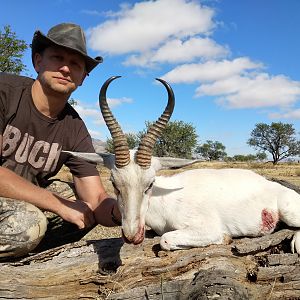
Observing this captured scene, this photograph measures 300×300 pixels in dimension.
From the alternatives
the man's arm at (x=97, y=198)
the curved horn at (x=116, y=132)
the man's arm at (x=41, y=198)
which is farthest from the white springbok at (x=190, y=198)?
the man's arm at (x=41, y=198)

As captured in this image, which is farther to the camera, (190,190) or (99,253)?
(190,190)

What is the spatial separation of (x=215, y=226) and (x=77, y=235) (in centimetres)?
218

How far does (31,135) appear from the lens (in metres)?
5.41

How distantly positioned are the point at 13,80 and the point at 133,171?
2081mm

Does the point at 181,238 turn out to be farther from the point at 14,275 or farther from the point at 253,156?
the point at 253,156

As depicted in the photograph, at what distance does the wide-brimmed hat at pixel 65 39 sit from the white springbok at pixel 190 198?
1.04 meters

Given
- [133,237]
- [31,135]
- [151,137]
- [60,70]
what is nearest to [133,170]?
[151,137]

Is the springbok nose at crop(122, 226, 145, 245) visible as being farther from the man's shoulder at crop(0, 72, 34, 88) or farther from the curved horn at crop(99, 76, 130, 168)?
the man's shoulder at crop(0, 72, 34, 88)

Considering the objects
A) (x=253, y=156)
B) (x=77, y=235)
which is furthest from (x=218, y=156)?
(x=77, y=235)

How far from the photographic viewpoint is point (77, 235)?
626 centimetres

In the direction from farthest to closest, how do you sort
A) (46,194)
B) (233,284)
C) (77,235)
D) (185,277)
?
(77,235) → (46,194) → (185,277) → (233,284)

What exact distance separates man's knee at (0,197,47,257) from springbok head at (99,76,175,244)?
1.01m

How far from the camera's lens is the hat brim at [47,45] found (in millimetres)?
5375

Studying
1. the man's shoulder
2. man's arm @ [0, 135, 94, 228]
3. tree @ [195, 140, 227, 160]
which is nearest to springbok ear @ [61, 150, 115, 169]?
man's arm @ [0, 135, 94, 228]
